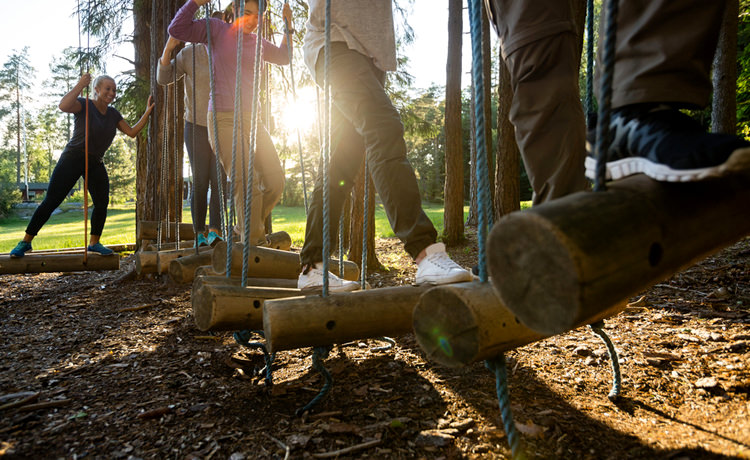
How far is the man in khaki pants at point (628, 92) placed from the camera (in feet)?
3.18

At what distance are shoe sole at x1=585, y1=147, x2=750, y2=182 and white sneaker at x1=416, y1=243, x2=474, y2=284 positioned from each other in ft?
2.79

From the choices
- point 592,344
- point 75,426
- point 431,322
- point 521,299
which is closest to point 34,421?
point 75,426

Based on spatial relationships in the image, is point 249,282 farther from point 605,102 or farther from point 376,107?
point 605,102

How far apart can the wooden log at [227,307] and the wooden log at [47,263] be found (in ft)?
10.6

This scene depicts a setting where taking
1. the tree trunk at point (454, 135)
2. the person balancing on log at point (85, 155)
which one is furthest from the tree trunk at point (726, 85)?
the person balancing on log at point (85, 155)

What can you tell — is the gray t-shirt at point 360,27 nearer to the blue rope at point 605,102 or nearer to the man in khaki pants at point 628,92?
the man in khaki pants at point 628,92

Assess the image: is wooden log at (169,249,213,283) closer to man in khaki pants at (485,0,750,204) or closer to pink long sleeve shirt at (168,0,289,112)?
pink long sleeve shirt at (168,0,289,112)

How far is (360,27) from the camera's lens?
2.20 m

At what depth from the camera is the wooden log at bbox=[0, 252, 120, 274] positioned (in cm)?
435

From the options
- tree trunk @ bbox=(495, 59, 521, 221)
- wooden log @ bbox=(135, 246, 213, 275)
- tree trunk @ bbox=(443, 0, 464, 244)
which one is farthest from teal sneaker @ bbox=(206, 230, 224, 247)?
tree trunk @ bbox=(443, 0, 464, 244)

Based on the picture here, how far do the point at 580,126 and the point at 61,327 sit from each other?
4004mm

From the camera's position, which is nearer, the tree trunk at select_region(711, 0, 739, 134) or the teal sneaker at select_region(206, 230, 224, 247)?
the teal sneaker at select_region(206, 230, 224, 247)

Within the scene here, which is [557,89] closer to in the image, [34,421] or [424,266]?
[424,266]

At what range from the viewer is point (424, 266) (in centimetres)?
208
